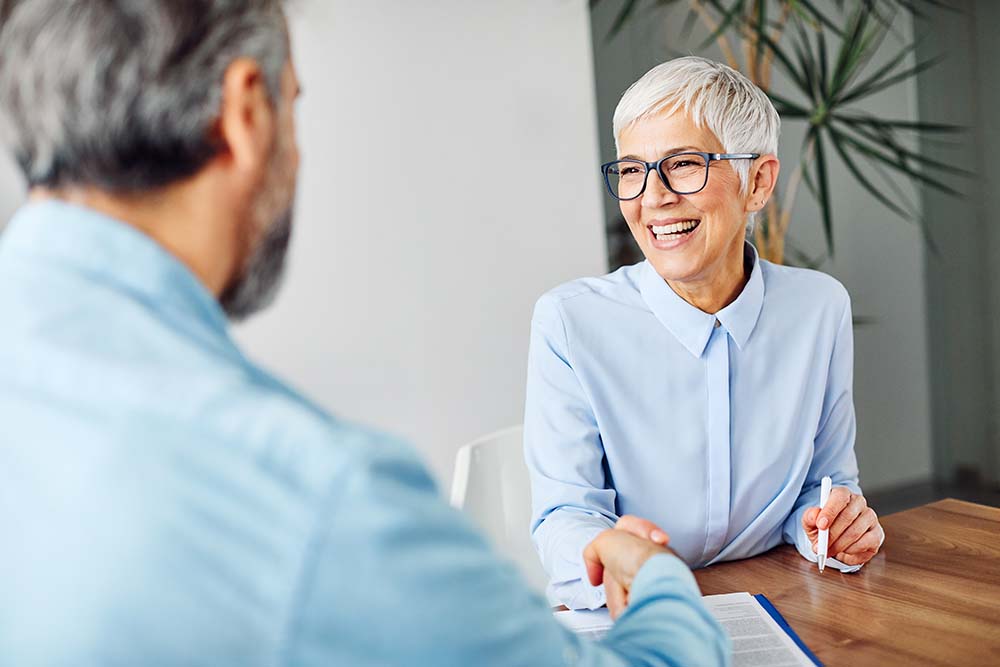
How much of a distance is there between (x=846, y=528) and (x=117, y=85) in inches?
44.4

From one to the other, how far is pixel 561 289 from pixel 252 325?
158 cm

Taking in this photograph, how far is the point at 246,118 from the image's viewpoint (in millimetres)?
702

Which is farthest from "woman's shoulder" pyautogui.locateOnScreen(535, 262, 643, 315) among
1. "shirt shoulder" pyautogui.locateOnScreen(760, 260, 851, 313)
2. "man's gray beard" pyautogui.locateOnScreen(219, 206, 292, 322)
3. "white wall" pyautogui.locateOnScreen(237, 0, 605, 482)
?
"white wall" pyautogui.locateOnScreen(237, 0, 605, 482)

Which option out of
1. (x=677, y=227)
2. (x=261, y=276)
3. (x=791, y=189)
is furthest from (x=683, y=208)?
(x=791, y=189)

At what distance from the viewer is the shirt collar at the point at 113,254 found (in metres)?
0.63

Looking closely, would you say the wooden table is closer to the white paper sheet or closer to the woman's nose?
the white paper sheet

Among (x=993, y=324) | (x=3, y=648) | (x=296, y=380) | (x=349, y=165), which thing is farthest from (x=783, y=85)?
(x=3, y=648)

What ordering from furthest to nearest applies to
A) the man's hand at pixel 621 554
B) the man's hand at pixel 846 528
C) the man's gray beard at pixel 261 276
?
the man's hand at pixel 846 528
the man's hand at pixel 621 554
the man's gray beard at pixel 261 276

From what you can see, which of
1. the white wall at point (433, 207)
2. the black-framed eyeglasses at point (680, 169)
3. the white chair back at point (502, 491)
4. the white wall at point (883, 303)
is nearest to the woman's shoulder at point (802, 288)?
the black-framed eyeglasses at point (680, 169)

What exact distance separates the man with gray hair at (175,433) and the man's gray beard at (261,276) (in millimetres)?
24

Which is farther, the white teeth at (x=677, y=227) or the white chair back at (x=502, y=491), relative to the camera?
the white chair back at (x=502, y=491)

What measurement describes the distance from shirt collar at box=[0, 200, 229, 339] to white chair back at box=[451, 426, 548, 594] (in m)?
1.19

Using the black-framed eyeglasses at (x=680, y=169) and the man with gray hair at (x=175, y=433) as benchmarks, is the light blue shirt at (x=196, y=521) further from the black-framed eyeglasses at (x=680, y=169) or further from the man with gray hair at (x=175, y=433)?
the black-framed eyeglasses at (x=680, y=169)

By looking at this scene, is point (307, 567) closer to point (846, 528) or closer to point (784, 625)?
point (784, 625)
